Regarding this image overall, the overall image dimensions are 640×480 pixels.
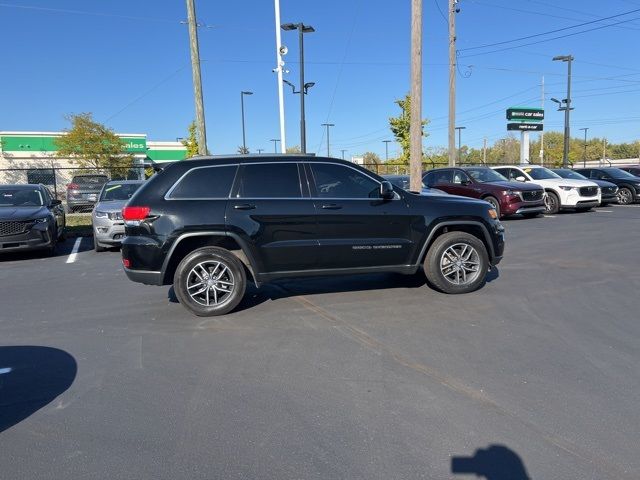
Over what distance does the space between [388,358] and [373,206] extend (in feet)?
7.52

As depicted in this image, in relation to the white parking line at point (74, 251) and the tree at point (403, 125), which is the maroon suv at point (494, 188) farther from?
the tree at point (403, 125)

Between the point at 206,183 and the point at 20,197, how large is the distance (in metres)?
7.76

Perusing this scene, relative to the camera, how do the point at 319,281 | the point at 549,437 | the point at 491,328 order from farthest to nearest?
the point at 319,281 → the point at 491,328 → the point at 549,437

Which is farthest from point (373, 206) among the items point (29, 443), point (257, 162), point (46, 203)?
point (46, 203)

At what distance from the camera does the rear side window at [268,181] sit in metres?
5.73

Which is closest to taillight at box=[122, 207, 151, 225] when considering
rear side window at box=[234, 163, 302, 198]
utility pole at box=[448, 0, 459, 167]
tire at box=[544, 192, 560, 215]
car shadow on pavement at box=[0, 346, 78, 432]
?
rear side window at box=[234, 163, 302, 198]

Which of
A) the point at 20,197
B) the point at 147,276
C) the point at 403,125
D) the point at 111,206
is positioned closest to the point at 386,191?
the point at 147,276

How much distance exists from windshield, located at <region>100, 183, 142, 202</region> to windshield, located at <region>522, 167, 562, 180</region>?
1342 centimetres

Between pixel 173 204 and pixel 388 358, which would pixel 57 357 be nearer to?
pixel 173 204

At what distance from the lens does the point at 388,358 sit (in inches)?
168

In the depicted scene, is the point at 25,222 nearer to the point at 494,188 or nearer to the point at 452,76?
the point at 494,188

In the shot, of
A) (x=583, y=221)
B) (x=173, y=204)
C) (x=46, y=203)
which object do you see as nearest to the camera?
(x=173, y=204)

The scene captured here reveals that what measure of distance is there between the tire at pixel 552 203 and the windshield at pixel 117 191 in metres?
13.5

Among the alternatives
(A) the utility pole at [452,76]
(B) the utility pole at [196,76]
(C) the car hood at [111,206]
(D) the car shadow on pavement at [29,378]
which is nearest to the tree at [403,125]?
(A) the utility pole at [452,76]
